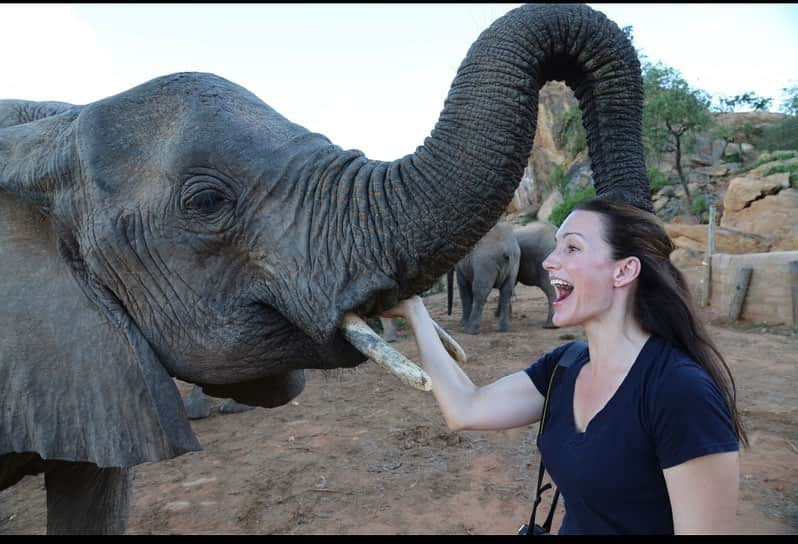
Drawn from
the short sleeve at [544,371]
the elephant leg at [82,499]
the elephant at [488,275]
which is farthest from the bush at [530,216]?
the short sleeve at [544,371]

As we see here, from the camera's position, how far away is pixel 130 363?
6.55 ft

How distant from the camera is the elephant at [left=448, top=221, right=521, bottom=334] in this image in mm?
11406

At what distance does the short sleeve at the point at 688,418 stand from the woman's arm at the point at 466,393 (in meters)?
0.68

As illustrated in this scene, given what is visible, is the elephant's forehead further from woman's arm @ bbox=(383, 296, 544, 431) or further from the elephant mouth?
woman's arm @ bbox=(383, 296, 544, 431)

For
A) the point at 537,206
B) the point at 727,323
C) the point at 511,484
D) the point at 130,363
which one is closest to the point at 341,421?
the point at 511,484

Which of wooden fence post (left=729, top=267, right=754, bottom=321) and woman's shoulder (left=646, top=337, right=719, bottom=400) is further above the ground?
woman's shoulder (left=646, top=337, right=719, bottom=400)

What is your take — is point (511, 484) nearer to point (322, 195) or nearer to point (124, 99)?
point (322, 195)

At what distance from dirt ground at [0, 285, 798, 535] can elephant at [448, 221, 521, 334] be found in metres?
4.67

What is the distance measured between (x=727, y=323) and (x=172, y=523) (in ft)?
33.2

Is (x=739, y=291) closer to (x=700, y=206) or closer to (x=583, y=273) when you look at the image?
(x=583, y=273)

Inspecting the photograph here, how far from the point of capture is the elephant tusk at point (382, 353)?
5.52 ft

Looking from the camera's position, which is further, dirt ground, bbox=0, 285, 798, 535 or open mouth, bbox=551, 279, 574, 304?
dirt ground, bbox=0, 285, 798, 535

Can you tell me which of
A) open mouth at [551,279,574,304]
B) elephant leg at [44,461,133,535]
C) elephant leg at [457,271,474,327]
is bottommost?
elephant leg at [457,271,474,327]

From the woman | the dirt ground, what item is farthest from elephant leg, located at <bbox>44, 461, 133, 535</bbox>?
the woman
